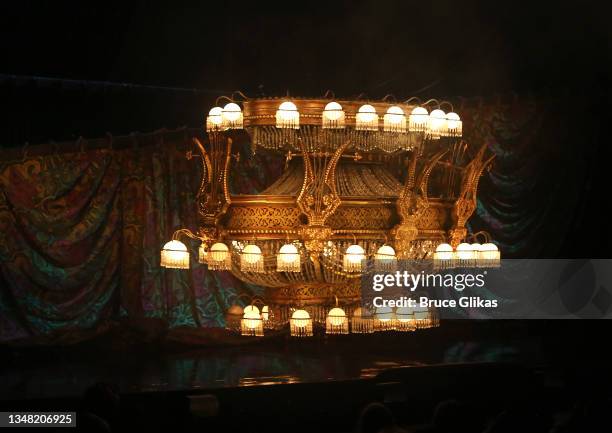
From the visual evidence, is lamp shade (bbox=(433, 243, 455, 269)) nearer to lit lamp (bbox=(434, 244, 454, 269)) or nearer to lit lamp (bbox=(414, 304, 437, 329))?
lit lamp (bbox=(434, 244, 454, 269))

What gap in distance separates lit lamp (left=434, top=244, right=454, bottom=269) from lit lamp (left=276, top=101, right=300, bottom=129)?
1.05 metres

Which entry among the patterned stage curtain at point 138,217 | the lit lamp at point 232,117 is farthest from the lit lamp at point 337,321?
the patterned stage curtain at point 138,217

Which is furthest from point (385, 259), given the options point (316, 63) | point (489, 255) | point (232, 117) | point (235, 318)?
point (316, 63)

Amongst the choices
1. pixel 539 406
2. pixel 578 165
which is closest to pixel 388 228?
pixel 539 406

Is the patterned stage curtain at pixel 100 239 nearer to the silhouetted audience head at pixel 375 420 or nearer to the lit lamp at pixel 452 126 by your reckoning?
the lit lamp at pixel 452 126

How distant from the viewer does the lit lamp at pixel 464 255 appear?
18.9ft

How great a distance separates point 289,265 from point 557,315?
11.4ft

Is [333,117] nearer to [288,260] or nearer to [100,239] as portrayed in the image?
[288,260]

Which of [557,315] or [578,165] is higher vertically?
[578,165]

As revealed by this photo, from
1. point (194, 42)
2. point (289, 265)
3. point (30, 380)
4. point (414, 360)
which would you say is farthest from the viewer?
point (194, 42)

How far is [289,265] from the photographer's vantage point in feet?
17.8

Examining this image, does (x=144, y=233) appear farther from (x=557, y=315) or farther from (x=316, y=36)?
(x=557, y=315)

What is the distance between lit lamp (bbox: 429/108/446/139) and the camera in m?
5.62
